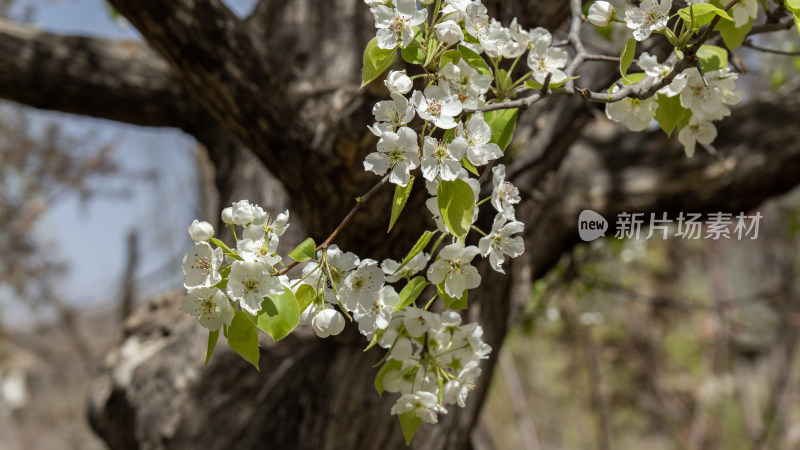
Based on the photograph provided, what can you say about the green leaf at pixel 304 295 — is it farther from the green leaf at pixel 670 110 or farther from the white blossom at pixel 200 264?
the green leaf at pixel 670 110

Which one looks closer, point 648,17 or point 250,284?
point 250,284

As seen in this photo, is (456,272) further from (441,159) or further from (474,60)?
(474,60)

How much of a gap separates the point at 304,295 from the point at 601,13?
0.57 metres

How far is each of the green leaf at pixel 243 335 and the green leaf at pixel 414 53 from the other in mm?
368

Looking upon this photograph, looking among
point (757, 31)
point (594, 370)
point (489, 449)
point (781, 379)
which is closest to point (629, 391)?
point (781, 379)

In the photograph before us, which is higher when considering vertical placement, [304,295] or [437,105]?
[437,105]

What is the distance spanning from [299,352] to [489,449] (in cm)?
80

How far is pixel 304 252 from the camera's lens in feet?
2.26

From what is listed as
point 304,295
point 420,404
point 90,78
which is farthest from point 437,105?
point 90,78

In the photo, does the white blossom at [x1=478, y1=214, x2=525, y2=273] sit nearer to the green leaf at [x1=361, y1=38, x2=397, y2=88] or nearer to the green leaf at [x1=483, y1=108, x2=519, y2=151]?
the green leaf at [x1=483, y1=108, x2=519, y2=151]

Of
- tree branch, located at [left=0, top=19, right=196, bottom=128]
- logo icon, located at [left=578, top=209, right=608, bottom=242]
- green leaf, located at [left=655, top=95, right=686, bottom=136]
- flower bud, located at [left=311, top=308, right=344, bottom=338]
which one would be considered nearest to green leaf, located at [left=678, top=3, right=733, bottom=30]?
green leaf, located at [left=655, top=95, right=686, bottom=136]

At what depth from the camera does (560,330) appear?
4336 mm

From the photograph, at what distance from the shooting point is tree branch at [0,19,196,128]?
5.73ft

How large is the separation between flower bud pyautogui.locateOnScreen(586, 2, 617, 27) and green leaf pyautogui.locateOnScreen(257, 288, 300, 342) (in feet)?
1.88
